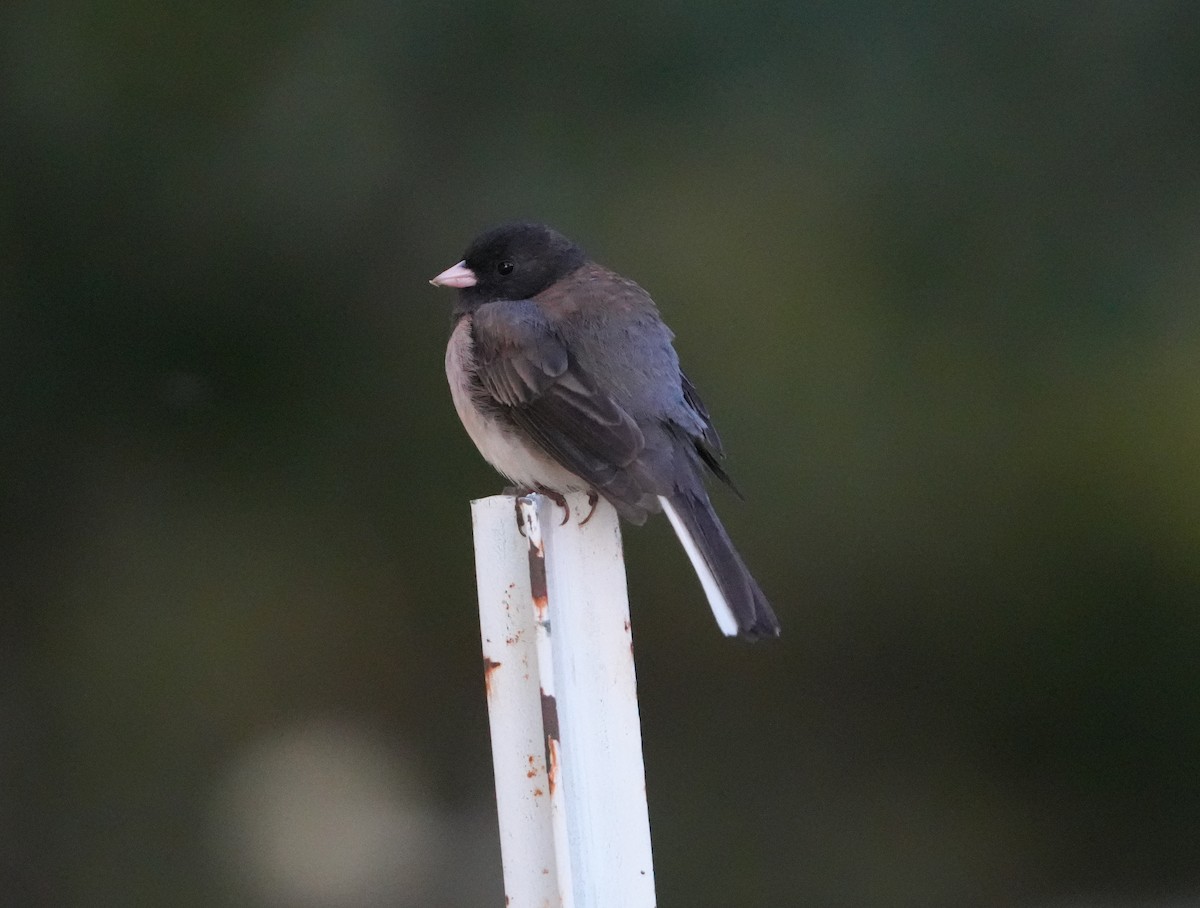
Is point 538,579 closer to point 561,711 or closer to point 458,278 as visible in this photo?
point 561,711

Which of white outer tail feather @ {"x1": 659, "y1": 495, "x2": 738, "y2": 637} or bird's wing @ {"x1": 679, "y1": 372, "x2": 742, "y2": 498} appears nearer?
white outer tail feather @ {"x1": 659, "y1": 495, "x2": 738, "y2": 637}

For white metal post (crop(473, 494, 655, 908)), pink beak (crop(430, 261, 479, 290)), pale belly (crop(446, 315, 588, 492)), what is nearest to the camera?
white metal post (crop(473, 494, 655, 908))

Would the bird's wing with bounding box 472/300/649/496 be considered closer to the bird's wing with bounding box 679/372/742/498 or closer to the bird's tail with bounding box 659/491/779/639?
the bird's tail with bounding box 659/491/779/639

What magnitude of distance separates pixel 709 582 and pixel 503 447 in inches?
26.3

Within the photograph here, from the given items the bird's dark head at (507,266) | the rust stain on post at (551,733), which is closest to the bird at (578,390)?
the bird's dark head at (507,266)

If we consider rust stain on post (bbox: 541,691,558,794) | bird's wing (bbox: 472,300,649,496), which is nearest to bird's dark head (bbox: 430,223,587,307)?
bird's wing (bbox: 472,300,649,496)

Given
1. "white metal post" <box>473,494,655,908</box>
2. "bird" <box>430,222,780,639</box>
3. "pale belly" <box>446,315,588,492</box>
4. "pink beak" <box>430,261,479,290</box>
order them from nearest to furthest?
"white metal post" <box>473,494,655,908</box> → "bird" <box>430,222,780,639</box> → "pale belly" <box>446,315,588,492</box> → "pink beak" <box>430,261,479,290</box>

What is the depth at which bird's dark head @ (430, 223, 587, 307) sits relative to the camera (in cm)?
262

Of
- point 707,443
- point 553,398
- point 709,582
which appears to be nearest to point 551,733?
point 709,582

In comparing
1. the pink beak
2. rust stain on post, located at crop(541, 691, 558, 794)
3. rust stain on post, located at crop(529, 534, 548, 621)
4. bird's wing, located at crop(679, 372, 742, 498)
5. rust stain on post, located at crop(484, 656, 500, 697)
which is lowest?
rust stain on post, located at crop(541, 691, 558, 794)

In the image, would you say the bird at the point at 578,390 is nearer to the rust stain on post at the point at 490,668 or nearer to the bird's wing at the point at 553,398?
the bird's wing at the point at 553,398

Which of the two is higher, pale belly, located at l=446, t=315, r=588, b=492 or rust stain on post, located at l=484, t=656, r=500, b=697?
pale belly, located at l=446, t=315, r=588, b=492

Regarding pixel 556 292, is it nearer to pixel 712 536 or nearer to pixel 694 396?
pixel 694 396

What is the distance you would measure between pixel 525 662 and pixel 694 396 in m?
1.01
